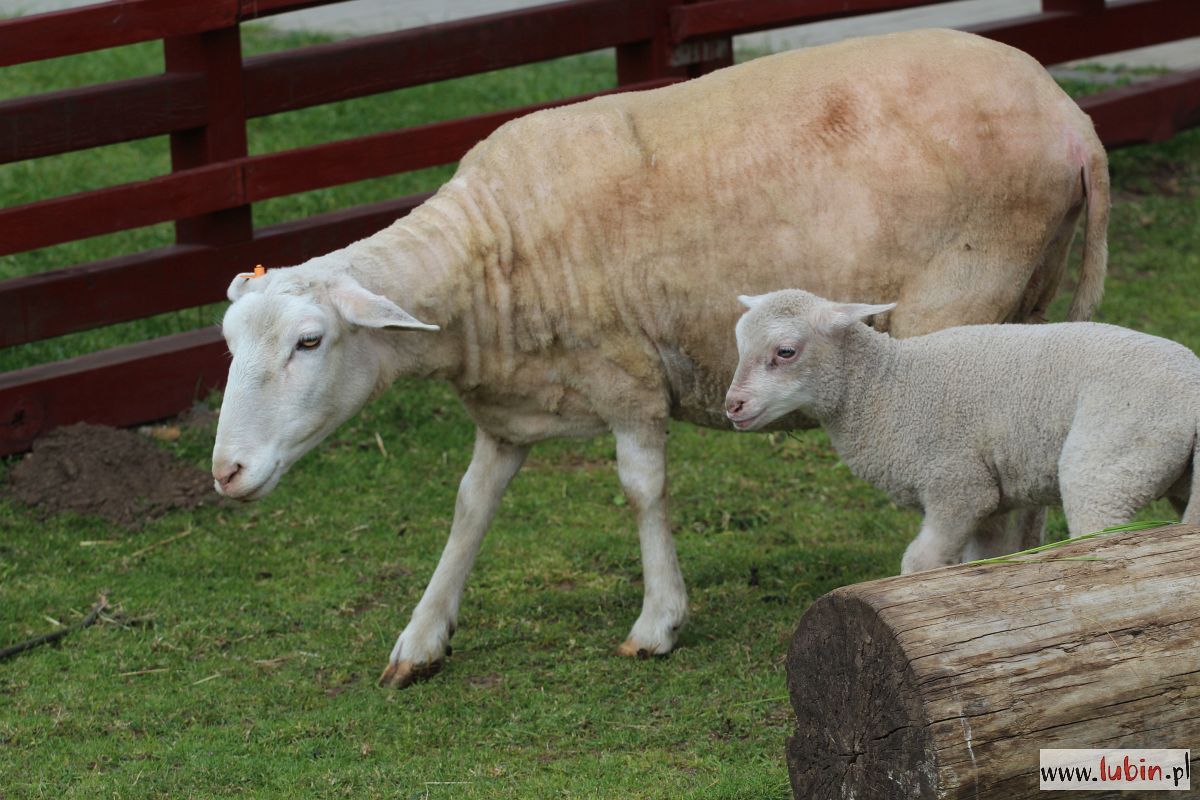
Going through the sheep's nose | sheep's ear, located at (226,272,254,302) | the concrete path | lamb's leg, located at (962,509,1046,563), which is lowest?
the concrete path

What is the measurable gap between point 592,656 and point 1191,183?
243 inches

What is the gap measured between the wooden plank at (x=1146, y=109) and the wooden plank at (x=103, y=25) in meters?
5.01

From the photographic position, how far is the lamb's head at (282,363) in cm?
460

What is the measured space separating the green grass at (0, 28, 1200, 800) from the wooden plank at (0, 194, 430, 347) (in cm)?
65

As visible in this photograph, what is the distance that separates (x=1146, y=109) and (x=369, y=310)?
649 cm

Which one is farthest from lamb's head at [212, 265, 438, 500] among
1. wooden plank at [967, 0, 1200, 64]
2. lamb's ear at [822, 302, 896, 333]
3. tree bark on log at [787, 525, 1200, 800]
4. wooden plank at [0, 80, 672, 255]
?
wooden plank at [967, 0, 1200, 64]

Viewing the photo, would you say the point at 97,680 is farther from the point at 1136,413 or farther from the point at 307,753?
the point at 1136,413

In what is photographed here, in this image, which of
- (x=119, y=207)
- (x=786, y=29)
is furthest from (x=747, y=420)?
(x=786, y=29)

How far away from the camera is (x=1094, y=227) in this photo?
5043 mm

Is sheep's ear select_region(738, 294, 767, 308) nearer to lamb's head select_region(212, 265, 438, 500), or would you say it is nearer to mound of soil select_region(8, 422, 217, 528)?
lamb's head select_region(212, 265, 438, 500)

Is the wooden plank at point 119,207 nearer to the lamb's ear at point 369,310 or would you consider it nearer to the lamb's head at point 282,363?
the lamb's head at point 282,363

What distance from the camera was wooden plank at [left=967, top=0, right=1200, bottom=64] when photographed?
30.5 feet

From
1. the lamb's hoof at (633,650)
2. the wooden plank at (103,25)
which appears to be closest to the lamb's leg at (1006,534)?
the lamb's hoof at (633,650)

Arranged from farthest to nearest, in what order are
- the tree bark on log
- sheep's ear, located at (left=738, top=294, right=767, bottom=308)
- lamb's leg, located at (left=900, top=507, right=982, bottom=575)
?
sheep's ear, located at (left=738, top=294, right=767, bottom=308) < lamb's leg, located at (left=900, top=507, right=982, bottom=575) < the tree bark on log
